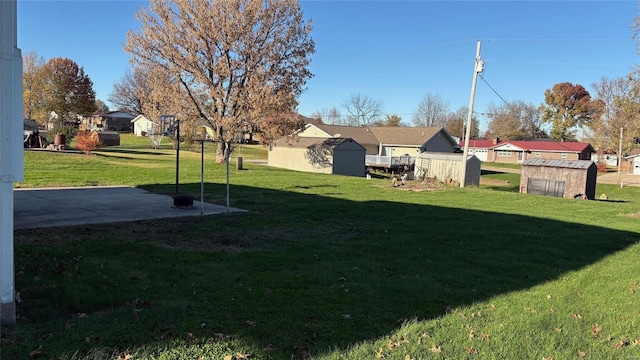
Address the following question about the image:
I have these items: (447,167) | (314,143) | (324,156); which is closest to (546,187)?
(447,167)

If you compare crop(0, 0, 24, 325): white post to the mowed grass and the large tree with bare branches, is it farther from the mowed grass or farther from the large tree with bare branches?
the large tree with bare branches

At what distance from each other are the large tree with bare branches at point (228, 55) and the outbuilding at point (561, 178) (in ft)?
44.7

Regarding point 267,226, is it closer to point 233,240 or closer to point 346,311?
point 233,240

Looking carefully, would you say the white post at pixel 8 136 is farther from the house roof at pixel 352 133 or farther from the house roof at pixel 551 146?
the house roof at pixel 551 146

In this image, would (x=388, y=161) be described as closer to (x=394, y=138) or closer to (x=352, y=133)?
(x=394, y=138)

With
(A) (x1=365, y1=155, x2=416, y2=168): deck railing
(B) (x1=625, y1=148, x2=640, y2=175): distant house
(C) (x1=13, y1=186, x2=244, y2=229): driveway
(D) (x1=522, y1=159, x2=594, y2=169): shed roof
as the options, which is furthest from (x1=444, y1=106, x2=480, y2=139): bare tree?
(C) (x1=13, y1=186, x2=244, y2=229): driveway

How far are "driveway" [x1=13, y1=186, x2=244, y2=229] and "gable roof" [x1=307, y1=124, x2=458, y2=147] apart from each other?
3687cm

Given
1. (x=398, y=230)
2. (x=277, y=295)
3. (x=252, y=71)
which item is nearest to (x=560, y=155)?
(x=252, y=71)

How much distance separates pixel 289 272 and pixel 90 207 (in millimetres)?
7185

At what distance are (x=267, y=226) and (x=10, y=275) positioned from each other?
5.95 m

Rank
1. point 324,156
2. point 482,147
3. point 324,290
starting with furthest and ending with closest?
point 482,147 < point 324,156 < point 324,290

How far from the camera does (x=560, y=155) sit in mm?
66812

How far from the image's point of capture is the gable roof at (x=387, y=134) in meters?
50.0

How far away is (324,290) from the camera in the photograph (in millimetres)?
5043
